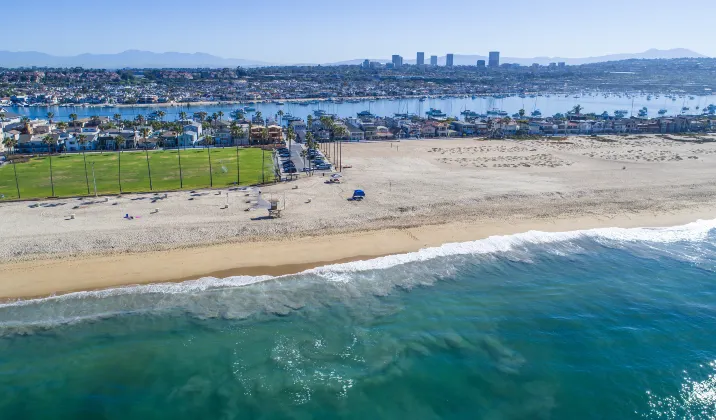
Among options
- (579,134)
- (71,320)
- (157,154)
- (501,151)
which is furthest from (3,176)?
(579,134)

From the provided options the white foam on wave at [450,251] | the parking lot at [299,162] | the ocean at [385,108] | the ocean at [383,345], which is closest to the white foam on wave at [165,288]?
the white foam on wave at [450,251]

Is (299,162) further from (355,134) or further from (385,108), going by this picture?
(385,108)

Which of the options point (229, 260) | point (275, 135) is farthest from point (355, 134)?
point (229, 260)

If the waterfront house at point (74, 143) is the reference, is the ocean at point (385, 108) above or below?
above

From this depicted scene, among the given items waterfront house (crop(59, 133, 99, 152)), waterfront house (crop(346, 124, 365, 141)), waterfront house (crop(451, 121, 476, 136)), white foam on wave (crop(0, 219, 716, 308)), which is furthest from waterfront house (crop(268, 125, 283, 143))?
white foam on wave (crop(0, 219, 716, 308))

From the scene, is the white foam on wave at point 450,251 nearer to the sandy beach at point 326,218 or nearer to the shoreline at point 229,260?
the shoreline at point 229,260
